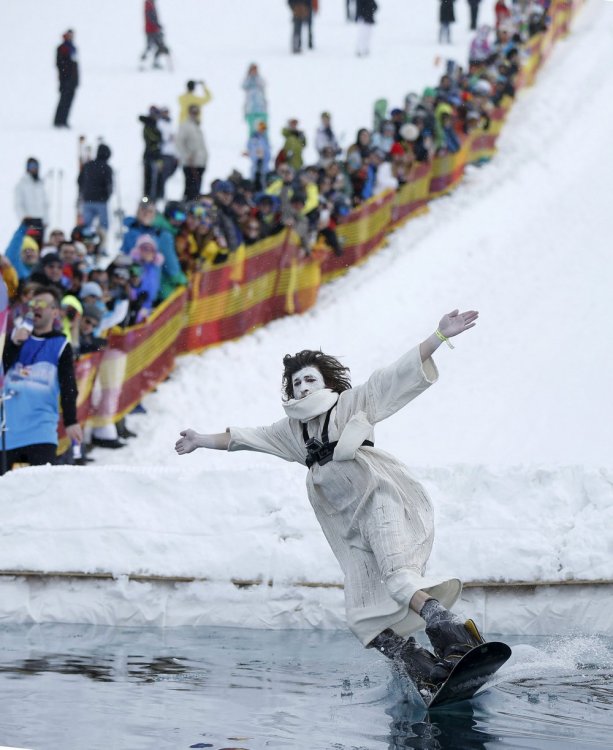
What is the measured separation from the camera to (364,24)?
37.3 metres

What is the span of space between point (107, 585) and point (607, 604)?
8.72ft

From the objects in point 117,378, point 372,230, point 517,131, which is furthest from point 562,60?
point 117,378

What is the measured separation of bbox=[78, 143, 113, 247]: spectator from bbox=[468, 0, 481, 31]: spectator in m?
22.1

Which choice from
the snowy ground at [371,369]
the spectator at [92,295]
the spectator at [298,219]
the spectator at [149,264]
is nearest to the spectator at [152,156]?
the snowy ground at [371,369]

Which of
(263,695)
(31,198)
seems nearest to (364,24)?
(31,198)

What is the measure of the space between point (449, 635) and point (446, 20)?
35.3m

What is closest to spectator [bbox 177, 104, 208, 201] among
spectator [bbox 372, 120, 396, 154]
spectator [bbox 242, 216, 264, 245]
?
spectator [bbox 372, 120, 396, 154]

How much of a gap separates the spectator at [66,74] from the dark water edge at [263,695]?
1798 cm

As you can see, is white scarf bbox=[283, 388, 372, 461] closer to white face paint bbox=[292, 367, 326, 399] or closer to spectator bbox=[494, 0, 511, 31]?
white face paint bbox=[292, 367, 326, 399]

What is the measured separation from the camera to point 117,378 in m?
13.0

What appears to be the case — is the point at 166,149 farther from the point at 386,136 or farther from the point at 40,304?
the point at 40,304

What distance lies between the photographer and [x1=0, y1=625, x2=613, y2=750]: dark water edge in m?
5.48

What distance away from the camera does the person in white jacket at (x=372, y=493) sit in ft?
21.3

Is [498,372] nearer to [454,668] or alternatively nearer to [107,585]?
[107,585]
